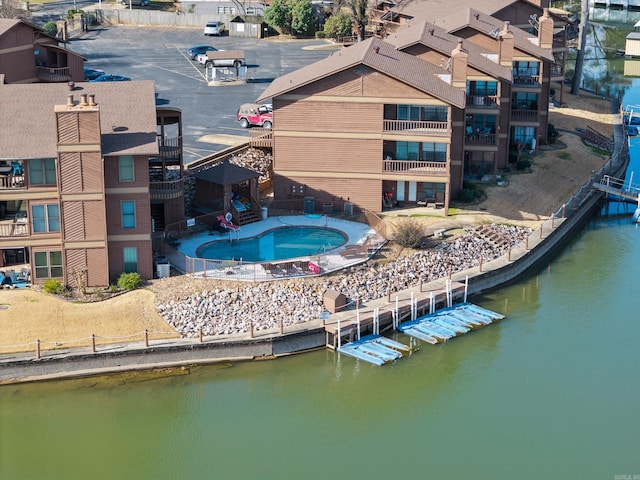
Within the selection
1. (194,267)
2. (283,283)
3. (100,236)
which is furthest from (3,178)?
(283,283)

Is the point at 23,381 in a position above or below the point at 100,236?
below

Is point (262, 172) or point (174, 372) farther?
point (262, 172)

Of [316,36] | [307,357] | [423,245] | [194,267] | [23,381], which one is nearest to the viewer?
[23,381]

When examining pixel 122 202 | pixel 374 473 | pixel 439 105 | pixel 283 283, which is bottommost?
pixel 374 473

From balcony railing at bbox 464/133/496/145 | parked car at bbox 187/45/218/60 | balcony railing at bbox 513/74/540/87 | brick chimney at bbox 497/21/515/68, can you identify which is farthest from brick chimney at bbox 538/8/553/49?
parked car at bbox 187/45/218/60

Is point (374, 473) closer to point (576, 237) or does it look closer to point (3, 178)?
point (3, 178)

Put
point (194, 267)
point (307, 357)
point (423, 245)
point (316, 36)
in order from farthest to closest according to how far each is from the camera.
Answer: point (316, 36)
point (423, 245)
point (194, 267)
point (307, 357)

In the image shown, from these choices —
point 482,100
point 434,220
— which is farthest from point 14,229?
point 482,100

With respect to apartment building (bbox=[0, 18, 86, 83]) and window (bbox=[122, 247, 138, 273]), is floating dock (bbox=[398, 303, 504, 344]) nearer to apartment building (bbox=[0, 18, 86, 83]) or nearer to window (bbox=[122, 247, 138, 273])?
window (bbox=[122, 247, 138, 273])
